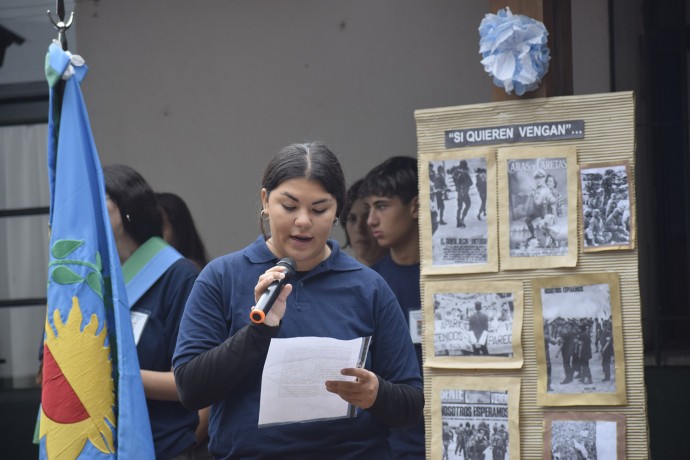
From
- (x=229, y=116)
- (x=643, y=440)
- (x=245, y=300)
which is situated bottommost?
(x=643, y=440)

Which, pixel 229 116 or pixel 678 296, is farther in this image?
pixel 229 116

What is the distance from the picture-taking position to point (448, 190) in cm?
287

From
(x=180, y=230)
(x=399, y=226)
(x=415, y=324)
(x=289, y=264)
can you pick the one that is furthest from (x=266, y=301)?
(x=180, y=230)

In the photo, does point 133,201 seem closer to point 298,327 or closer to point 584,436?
point 298,327

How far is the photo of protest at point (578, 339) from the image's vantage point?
2750mm

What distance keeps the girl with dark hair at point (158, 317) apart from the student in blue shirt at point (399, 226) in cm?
82

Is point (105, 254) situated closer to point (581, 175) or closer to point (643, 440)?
point (581, 175)

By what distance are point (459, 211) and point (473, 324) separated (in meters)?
0.32

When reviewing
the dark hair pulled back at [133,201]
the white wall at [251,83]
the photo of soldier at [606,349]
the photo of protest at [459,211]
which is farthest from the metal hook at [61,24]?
the white wall at [251,83]

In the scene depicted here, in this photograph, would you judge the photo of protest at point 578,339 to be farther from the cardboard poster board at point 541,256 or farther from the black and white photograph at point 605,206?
the black and white photograph at point 605,206

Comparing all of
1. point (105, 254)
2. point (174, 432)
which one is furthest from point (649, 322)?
point (105, 254)

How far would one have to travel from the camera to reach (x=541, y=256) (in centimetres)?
279

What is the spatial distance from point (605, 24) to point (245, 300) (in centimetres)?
298

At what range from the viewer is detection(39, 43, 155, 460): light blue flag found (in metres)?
2.62
